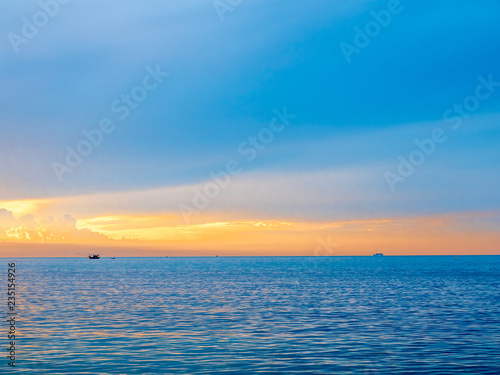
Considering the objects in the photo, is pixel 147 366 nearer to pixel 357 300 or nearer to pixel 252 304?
pixel 252 304

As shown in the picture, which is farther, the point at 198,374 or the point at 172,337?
the point at 172,337

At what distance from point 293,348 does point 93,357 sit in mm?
15233

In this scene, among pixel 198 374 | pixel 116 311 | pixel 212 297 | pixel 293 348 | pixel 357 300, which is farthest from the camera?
pixel 212 297

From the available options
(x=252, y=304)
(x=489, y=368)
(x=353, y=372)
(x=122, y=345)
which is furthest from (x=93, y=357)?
(x=252, y=304)

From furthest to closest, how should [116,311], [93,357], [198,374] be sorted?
[116,311] → [93,357] → [198,374]

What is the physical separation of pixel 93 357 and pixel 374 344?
2232cm

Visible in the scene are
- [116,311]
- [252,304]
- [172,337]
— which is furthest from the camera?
[252,304]

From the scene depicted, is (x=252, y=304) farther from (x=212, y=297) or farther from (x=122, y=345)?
(x=122, y=345)

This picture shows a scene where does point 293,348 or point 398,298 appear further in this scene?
point 398,298

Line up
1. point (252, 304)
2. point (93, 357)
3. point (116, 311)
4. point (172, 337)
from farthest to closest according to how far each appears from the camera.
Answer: point (252, 304) < point (116, 311) < point (172, 337) < point (93, 357)

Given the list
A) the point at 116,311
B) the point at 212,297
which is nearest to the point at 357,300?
the point at 212,297

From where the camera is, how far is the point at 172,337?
47844 millimetres

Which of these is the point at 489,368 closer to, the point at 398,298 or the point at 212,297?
the point at 398,298

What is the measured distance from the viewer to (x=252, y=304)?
77.2m
